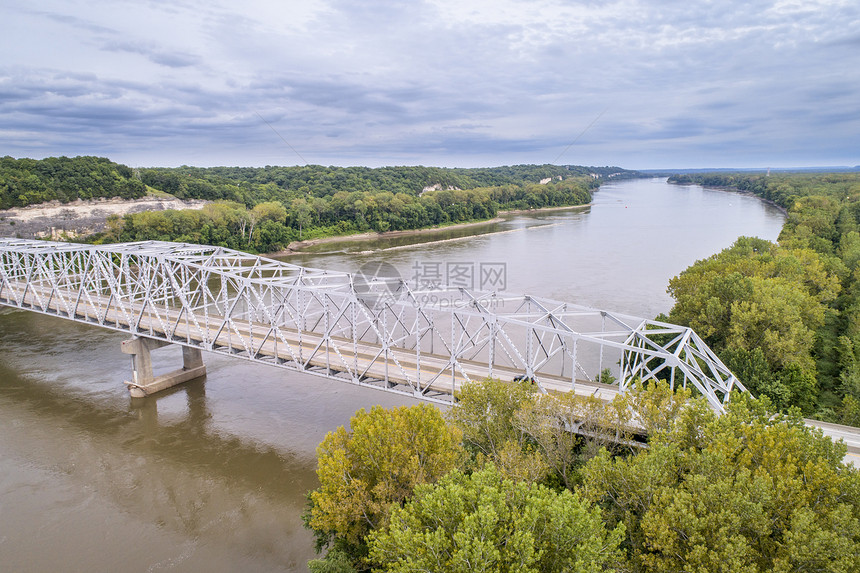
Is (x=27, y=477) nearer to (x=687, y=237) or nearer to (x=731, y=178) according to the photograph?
(x=687, y=237)

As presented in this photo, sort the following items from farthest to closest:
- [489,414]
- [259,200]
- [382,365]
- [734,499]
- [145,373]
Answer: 1. [259,200]
2. [145,373]
3. [382,365]
4. [489,414]
5. [734,499]

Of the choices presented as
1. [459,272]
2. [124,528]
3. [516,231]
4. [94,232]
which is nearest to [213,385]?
[124,528]

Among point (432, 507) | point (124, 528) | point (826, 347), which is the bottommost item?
point (124, 528)

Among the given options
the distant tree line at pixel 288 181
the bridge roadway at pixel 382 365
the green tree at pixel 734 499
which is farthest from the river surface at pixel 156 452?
the distant tree line at pixel 288 181

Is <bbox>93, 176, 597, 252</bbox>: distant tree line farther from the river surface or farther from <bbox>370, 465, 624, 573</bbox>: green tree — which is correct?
<bbox>370, 465, 624, 573</bbox>: green tree

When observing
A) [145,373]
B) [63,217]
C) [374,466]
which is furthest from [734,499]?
[63,217]

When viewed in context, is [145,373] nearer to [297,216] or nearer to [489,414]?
[489,414]

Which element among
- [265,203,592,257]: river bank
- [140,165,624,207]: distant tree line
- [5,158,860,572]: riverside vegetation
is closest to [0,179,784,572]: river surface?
[5,158,860,572]: riverside vegetation
